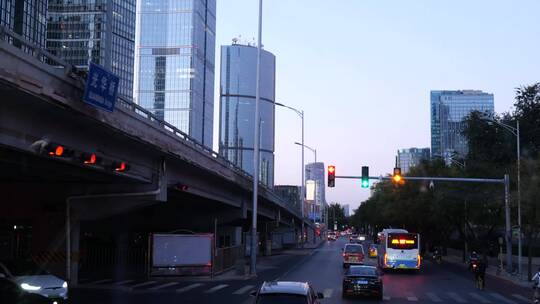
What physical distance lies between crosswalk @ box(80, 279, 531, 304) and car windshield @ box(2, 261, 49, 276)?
353 inches

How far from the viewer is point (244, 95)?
90.9 m

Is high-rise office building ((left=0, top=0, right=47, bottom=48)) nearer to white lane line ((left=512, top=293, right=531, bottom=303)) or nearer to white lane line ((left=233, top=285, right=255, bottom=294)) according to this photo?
white lane line ((left=233, top=285, right=255, bottom=294))

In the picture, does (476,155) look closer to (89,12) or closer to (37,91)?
(37,91)

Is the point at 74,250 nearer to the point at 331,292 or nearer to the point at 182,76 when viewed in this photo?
the point at 331,292

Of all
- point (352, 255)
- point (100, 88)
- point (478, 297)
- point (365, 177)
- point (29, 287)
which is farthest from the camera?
point (352, 255)

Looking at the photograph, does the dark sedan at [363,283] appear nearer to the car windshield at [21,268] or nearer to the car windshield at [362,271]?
the car windshield at [362,271]

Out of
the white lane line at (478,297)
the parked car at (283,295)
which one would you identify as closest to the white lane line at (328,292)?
the white lane line at (478,297)

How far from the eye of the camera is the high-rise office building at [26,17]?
10625cm

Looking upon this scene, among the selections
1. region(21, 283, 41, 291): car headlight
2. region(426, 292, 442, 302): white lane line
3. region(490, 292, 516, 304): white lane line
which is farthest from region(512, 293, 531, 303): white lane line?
region(21, 283, 41, 291): car headlight

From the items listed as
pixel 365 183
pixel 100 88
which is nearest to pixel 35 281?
pixel 100 88

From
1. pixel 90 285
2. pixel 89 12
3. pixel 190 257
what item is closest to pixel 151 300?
pixel 90 285

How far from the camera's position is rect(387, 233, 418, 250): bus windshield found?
4438 centimetres

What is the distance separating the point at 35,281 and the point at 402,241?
31179mm

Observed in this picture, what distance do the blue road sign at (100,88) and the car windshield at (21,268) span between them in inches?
207
